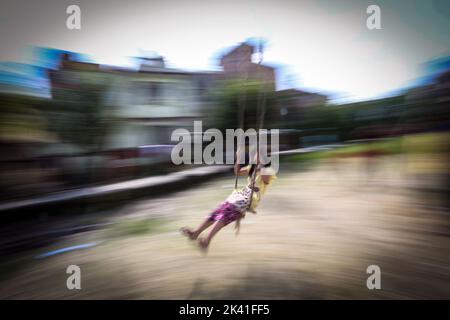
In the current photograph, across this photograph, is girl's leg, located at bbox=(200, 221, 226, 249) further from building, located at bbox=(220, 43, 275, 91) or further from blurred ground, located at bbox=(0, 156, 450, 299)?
building, located at bbox=(220, 43, 275, 91)

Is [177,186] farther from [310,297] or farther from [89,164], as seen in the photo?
[310,297]

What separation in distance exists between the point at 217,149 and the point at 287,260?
821 mm

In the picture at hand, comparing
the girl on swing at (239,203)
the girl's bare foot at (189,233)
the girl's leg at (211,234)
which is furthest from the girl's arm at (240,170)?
the girl's bare foot at (189,233)

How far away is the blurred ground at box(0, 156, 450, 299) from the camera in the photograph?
180cm

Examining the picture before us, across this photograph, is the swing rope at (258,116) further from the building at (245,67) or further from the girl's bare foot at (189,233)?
the girl's bare foot at (189,233)

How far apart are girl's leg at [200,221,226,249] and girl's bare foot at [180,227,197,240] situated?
57mm

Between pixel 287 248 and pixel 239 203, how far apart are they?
0.42 metres

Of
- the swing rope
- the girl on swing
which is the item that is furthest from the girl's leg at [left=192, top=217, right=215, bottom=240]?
the swing rope

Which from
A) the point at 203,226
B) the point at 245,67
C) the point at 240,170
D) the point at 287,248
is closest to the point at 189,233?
the point at 203,226

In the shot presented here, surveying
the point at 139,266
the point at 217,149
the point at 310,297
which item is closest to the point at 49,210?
the point at 139,266

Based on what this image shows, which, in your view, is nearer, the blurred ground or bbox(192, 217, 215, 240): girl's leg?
the blurred ground

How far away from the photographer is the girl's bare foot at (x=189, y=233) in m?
1.91
